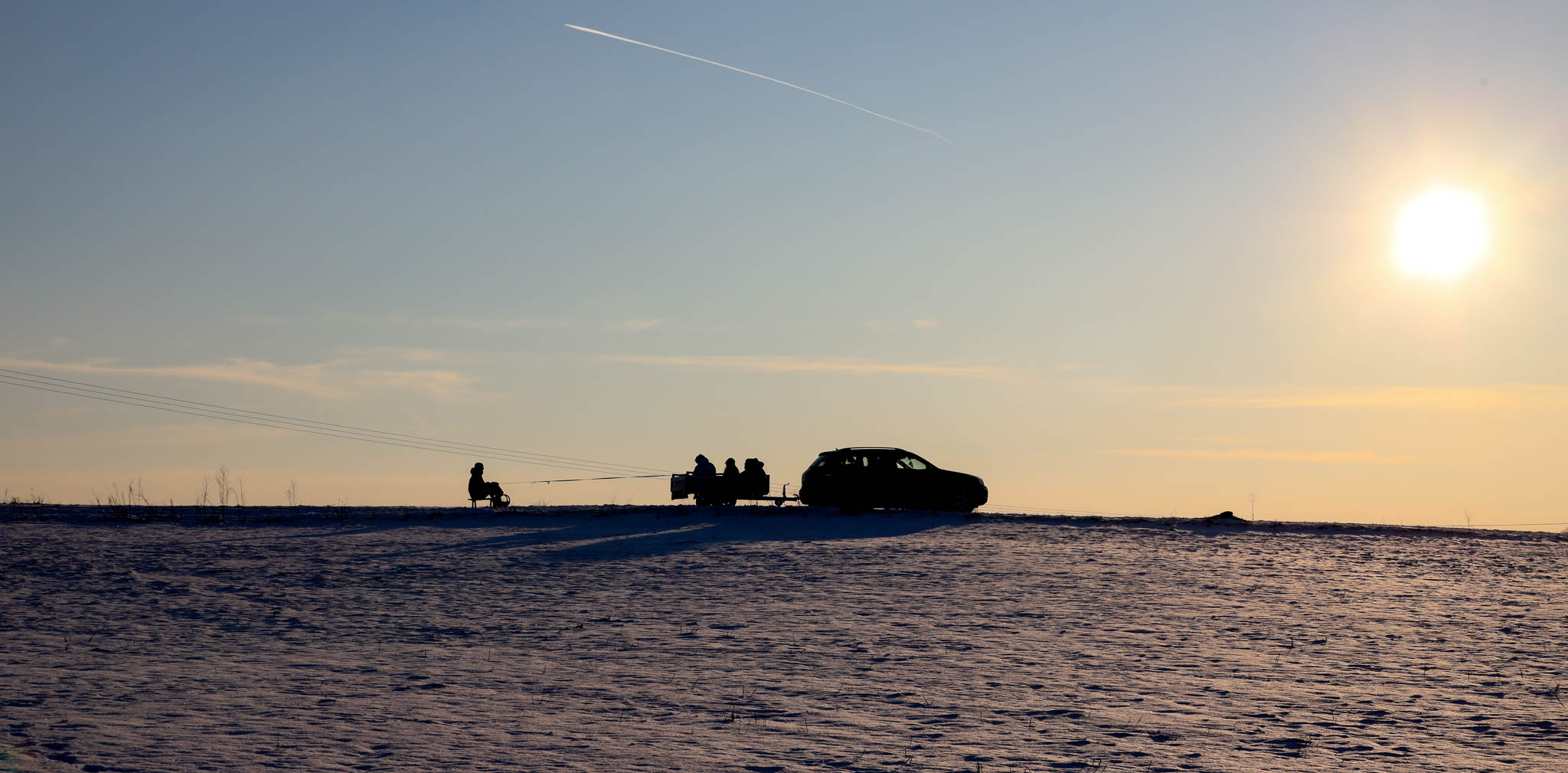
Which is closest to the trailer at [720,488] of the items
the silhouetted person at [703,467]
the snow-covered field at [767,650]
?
the silhouetted person at [703,467]

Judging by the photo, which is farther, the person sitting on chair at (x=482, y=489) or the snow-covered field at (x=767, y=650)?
the person sitting on chair at (x=482, y=489)

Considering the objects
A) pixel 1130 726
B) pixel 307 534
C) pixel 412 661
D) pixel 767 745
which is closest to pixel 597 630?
pixel 412 661

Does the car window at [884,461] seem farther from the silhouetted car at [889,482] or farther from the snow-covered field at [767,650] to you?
the snow-covered field at [767,650]

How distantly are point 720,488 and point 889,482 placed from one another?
4.43m

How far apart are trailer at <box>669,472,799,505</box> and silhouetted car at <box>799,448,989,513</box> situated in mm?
1826

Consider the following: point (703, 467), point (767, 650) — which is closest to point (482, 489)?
point (703, 467)

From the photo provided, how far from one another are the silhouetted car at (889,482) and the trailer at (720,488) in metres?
1.83

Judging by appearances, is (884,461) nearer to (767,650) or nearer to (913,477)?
(913,477)

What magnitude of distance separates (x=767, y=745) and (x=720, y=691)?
2.31 meters

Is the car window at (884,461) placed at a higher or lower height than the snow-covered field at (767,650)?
higher

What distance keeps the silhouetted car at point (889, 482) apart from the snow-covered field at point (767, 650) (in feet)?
14.5

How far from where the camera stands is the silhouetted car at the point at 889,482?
99.9 ft

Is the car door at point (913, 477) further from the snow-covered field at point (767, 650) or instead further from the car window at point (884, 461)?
the snow-covered field at point (767, 650)

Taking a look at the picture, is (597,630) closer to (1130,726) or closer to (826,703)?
(826,703)
